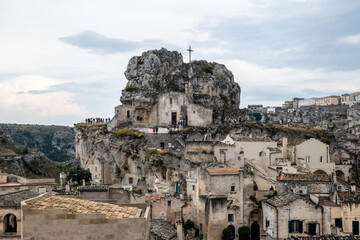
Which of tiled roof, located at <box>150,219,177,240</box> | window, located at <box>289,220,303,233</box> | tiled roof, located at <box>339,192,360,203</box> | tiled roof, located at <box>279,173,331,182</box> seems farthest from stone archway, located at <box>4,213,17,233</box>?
tiled roof, located at <box>339,192,360,203</box>

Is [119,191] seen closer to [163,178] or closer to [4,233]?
[4,233]

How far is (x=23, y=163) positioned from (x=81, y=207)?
97271 millimetres

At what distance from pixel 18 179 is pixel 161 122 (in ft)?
93.6

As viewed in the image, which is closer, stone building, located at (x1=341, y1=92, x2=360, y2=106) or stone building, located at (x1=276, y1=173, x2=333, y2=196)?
stone building, located at (x1=276, y1=173, x2=333, y2=196)

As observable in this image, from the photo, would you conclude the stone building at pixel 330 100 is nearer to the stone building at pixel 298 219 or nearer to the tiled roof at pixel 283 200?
the tiled roof at pixel 283 200

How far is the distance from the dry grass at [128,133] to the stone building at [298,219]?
99.5ft

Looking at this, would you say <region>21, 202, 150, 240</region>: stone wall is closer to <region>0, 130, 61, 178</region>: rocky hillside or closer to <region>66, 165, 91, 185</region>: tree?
<region>66, 165, 91, 185</region>: tree

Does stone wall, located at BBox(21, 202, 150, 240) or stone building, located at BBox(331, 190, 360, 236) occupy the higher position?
stone wall, located at BBox(21, 202, 150, 240)

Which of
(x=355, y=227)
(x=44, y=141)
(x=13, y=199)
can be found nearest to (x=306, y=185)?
(x=355, y=227)

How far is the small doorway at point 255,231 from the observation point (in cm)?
4494

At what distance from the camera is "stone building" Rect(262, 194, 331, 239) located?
37.9m

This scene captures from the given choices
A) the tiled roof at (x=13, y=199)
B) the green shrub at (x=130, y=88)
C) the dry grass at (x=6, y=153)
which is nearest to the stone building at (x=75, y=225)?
the tiled roof at (x=13, y=199)

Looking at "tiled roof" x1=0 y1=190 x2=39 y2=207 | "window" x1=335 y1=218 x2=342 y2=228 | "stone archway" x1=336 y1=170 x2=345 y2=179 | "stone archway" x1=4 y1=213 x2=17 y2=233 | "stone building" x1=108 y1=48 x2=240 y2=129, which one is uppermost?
"stone building" x1=108 y1=48 x2=240 y2=129

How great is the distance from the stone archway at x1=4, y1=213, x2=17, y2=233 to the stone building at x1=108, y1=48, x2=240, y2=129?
39541mm
